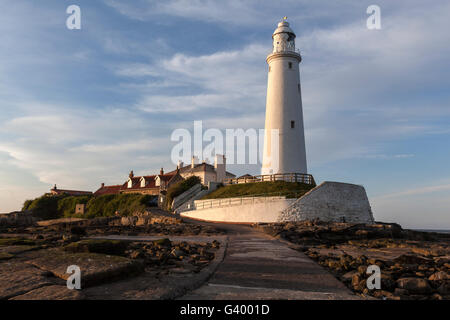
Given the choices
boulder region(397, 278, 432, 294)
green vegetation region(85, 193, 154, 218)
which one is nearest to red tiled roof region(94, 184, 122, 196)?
green vegetation region(85, 193, 154, 218)

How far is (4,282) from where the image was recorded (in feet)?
15.8

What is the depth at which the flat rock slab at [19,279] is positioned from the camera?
174 inches

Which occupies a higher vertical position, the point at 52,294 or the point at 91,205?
the point at 91,205

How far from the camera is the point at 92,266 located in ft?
17.7


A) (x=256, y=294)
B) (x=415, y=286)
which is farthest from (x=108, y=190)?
(x=415, y=286)

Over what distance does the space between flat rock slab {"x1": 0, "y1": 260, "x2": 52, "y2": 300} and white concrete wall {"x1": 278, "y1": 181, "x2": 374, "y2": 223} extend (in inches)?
791

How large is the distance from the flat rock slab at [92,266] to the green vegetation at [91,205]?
33042 millimetres

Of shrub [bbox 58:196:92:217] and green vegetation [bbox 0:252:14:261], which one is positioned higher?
shrub [bbox 58:196:92:217]

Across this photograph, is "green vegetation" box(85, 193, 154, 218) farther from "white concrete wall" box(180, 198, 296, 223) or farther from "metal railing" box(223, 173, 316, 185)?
"metal railing" box(223, 173, 316, 185)

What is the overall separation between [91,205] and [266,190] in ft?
102

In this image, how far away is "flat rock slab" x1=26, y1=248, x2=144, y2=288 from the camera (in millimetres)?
5020

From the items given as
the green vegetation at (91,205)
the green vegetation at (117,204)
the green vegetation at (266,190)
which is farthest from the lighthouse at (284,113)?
the green vegetation at (91,205)

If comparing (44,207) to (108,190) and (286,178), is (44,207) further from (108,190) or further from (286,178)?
(286,178)
